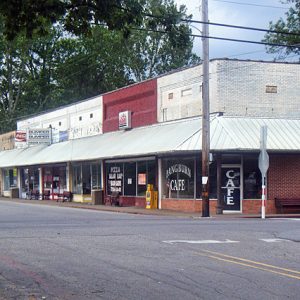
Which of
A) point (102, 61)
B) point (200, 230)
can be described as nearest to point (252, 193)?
point (200, 230)

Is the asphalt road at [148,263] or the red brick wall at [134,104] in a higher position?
the red brick wall at [134,104]

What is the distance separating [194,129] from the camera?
30.0 metres

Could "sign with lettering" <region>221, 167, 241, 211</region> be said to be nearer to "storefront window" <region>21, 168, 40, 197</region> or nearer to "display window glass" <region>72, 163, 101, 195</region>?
"display window glass" <region>72, 163, 101, 195</region>

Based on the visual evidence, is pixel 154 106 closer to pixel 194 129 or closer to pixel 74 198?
pixel 194 129

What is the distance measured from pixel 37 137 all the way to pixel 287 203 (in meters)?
26.1

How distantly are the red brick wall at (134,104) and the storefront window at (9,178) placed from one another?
18.0 metres

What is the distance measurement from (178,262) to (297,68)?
69.1 feet

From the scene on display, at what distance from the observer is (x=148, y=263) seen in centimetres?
1208

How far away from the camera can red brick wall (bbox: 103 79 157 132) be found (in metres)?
35.4

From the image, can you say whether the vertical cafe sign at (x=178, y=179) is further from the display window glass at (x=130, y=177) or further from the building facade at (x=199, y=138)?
the display window glass at (x=130, y=177)

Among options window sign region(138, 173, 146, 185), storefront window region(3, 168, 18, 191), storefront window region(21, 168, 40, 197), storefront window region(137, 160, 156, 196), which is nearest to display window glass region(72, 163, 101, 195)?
storefront window region(137, 160, 156, 196)

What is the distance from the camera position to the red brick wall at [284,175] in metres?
29.6

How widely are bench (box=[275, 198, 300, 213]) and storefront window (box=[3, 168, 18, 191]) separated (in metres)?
32.1

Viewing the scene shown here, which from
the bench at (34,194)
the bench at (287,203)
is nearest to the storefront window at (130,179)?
the bench at (287,203)
